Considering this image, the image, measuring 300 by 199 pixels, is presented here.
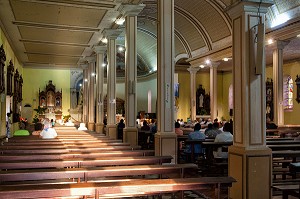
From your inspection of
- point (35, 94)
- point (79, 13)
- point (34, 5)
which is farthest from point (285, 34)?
point (35, 94)

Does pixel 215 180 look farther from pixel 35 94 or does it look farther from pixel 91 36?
pixel 35 94

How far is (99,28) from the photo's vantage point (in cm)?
1622

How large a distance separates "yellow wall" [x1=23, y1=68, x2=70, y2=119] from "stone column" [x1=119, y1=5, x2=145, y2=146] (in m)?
16.2

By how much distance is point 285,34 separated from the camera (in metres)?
15.0

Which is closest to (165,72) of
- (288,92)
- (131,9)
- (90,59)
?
(131,9)

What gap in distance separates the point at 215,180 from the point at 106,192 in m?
1.39

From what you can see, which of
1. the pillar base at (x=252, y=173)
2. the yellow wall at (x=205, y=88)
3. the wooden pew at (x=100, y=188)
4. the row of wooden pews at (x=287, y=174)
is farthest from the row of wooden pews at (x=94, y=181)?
the yellow wall at (x=205, y=88)

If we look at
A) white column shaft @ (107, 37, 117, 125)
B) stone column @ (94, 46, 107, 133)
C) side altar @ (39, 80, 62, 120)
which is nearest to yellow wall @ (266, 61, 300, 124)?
stone column @ (94, 46, 107, 133)

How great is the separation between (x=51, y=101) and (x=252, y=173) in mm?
23158

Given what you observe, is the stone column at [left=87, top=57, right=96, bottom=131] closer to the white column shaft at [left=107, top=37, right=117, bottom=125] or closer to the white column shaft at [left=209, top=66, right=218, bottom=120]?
the white column shaft at [left=107, top=37, right=117, bottom=125]

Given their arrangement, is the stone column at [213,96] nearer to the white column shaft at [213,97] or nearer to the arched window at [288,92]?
the white column shaft at [213,97]

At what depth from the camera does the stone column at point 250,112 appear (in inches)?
224

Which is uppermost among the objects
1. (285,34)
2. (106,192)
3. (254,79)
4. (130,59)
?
(285,34)

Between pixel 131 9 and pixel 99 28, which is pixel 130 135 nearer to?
pixel 131 9
